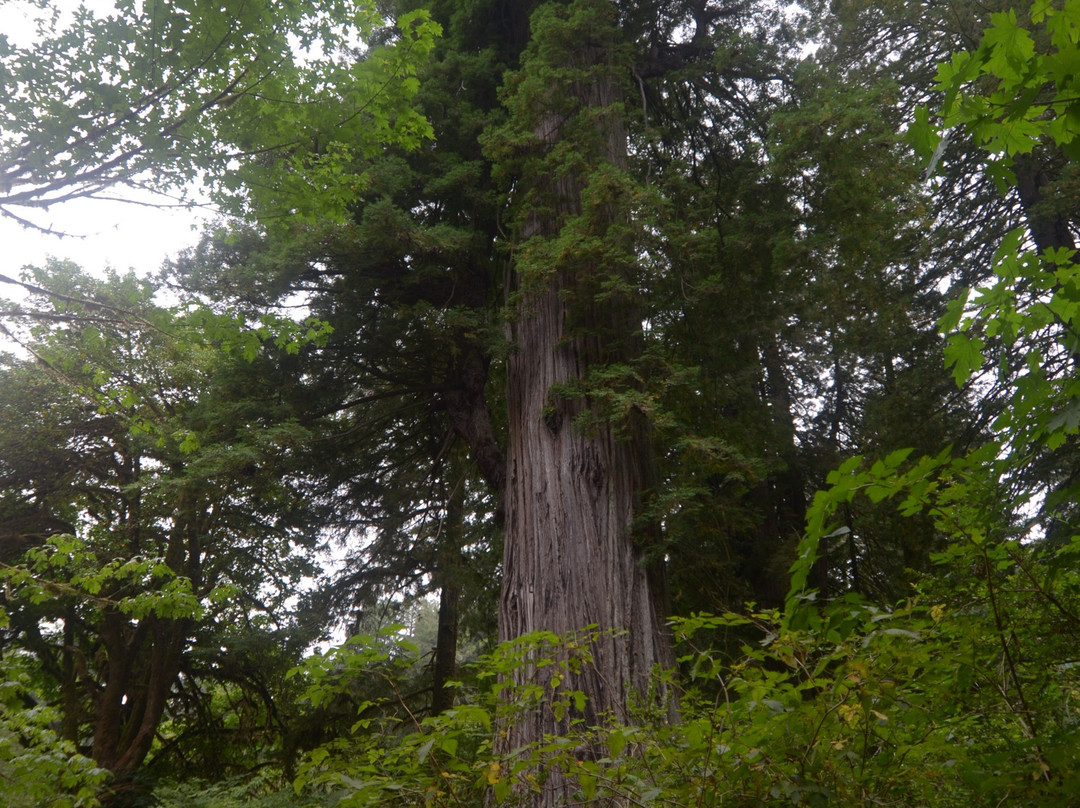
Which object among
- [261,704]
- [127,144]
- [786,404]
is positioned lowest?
[261,704]

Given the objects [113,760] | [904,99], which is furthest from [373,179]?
[113,760]

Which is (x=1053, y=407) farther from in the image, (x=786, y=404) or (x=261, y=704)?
(x=261, y=704)

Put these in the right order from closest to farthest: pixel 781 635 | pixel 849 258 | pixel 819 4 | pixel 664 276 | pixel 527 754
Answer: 1. pixel 781 635
2. pixel 527 754
3. pixel 849 258
4. pixel 664 276
5. pixel 819 4

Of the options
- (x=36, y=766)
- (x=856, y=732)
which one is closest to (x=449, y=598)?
(x=36, y=766)

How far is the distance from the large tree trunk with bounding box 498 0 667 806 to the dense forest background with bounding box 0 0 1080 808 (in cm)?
4

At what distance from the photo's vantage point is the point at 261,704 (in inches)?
467

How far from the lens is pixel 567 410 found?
19.4 feet

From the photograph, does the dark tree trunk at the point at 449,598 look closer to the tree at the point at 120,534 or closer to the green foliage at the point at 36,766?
the tree at the point at 120,534

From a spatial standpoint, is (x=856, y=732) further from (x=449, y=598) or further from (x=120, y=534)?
(x=120, y=534)

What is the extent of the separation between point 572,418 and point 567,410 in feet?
0.39

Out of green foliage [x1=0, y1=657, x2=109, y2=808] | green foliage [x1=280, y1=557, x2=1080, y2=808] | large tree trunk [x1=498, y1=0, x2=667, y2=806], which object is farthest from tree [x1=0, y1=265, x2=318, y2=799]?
green foliage [x1=280, y1=557, x2=1080, y2=808]

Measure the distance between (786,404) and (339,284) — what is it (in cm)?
632

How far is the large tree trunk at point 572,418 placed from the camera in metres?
4.97

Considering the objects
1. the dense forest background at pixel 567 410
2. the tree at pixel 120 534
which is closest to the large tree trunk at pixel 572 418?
the dense forest background at pixel 567 410
